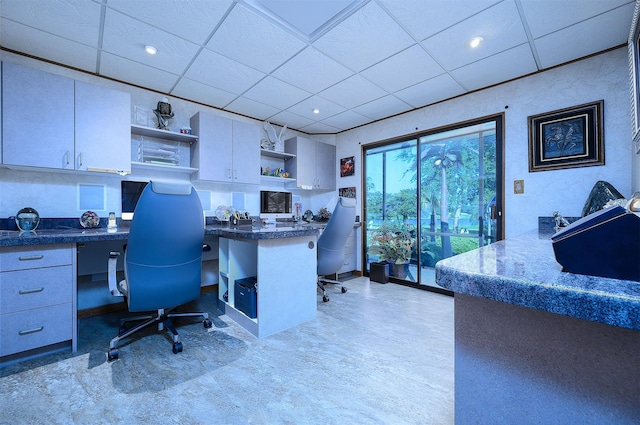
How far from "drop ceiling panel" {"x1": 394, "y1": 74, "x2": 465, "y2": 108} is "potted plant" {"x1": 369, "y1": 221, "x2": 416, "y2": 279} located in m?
1.75

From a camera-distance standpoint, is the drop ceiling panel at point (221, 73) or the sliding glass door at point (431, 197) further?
the sliding glass door at point (431, 197)

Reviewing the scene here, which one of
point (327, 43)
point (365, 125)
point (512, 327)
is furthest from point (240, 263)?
point (365, 125)

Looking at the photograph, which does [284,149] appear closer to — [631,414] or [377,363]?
[377,363]

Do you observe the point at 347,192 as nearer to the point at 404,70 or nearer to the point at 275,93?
the point at 275,93

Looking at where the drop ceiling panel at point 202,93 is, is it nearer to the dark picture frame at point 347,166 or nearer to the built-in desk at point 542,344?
the dark picture frame at point 347,166

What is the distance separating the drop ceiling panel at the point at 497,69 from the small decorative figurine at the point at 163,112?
3.09 meters

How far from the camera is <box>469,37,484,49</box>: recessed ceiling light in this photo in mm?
2071

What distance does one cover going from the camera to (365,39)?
81.7 inches

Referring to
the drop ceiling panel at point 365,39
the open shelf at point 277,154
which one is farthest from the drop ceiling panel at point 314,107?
the drop ceiling panel at point 365,39

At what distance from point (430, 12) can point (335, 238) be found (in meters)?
2.12

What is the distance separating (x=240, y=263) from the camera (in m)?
2.44

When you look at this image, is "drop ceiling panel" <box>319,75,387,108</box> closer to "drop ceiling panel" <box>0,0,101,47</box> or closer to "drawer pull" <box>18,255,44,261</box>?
"drop ceiling panel" <box>0,0,101,47</box>

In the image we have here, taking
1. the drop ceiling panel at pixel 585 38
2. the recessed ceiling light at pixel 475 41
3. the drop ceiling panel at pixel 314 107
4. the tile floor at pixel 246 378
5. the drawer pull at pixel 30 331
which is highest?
the drop ceiling panel at pixel 314 107

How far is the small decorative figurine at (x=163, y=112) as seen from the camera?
2.85 meters
